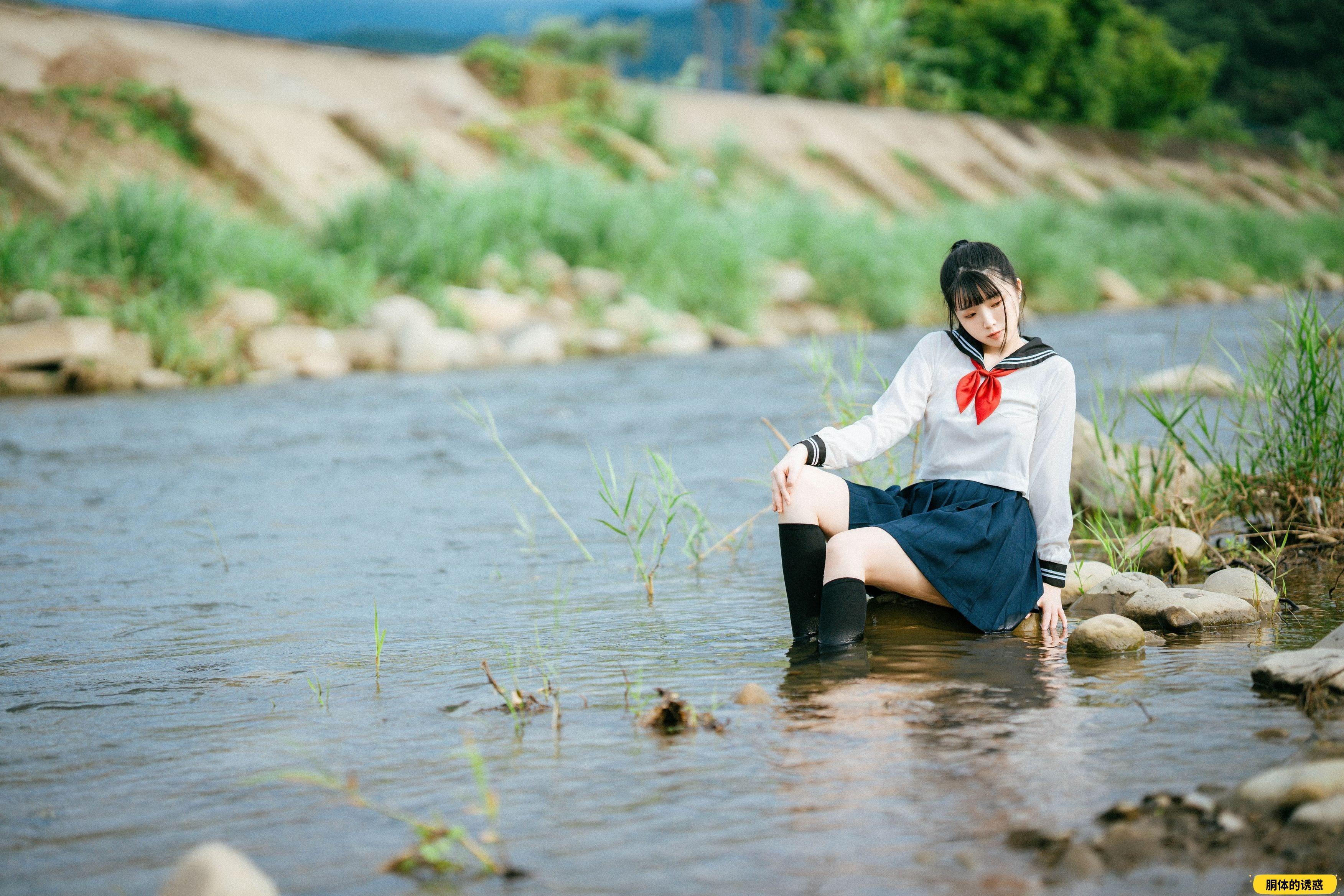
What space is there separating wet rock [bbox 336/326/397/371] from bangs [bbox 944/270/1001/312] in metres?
10.1

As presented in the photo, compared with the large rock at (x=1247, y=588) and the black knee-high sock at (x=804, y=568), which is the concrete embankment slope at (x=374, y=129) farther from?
the large rock at (x=1247, y=588)

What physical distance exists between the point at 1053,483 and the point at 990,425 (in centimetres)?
23

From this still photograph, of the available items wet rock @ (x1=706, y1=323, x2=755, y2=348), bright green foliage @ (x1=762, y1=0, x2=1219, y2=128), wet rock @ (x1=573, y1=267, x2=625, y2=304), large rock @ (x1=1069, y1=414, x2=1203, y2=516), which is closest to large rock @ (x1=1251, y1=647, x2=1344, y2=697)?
large rock @ (x1=1069, y1=414, x2=1203, y2=516)

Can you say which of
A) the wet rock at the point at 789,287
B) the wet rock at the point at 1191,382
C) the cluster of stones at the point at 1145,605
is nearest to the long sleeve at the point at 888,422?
the cluster of stones at the point at 1145,605

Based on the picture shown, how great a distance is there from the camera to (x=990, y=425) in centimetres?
344

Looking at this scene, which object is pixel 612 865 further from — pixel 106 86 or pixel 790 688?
Answer: pixel 106 86

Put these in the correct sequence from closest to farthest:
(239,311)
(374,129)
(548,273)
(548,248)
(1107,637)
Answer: (1107,637)
(239,311)
(548,273)
(548,248)
(374,129)

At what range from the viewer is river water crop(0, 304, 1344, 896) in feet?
7.29

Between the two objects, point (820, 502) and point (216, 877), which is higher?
point (820, 502)

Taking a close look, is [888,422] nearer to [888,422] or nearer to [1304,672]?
[888,422]

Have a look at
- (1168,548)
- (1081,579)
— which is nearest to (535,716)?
(1081,579)

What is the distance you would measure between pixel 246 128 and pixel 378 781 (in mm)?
16679

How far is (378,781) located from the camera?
2570mm

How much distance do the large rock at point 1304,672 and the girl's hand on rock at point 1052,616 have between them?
0.56 m
